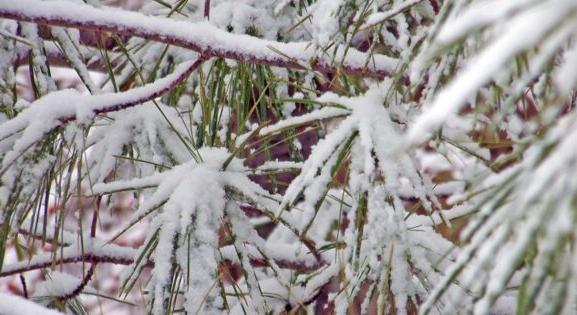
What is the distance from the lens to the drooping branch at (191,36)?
27.3 inches

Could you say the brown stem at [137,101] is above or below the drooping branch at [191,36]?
below

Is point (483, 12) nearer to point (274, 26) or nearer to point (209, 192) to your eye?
point (209, 192)

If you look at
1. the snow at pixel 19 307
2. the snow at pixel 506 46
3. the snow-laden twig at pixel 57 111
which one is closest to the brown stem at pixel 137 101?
the snow-laden twig at pixel 57 111

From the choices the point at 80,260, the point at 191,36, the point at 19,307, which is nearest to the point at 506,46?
the point at 19,307

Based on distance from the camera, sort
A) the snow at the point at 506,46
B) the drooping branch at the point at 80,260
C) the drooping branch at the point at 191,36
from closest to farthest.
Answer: the snow at the point at 506,46 < the drooping branch at the point at 191,36 < the drooping branch at the point at 80,260

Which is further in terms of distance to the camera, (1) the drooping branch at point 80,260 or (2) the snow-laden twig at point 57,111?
(1) the drooping branch at point 80,260

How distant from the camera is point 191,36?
2.43ft

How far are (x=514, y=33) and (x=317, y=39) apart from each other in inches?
16.4

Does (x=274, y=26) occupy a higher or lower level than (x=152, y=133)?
higher

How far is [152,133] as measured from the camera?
0.89 m

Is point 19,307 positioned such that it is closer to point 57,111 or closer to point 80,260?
point 57,111

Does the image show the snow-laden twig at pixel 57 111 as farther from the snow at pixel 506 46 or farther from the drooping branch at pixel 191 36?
the snow at pixel 506 46

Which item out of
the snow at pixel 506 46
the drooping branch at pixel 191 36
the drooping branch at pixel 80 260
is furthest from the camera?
the drooping branch at pixel 80 260

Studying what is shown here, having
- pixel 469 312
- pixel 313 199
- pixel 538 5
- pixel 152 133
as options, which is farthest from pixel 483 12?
pixel 152 133
